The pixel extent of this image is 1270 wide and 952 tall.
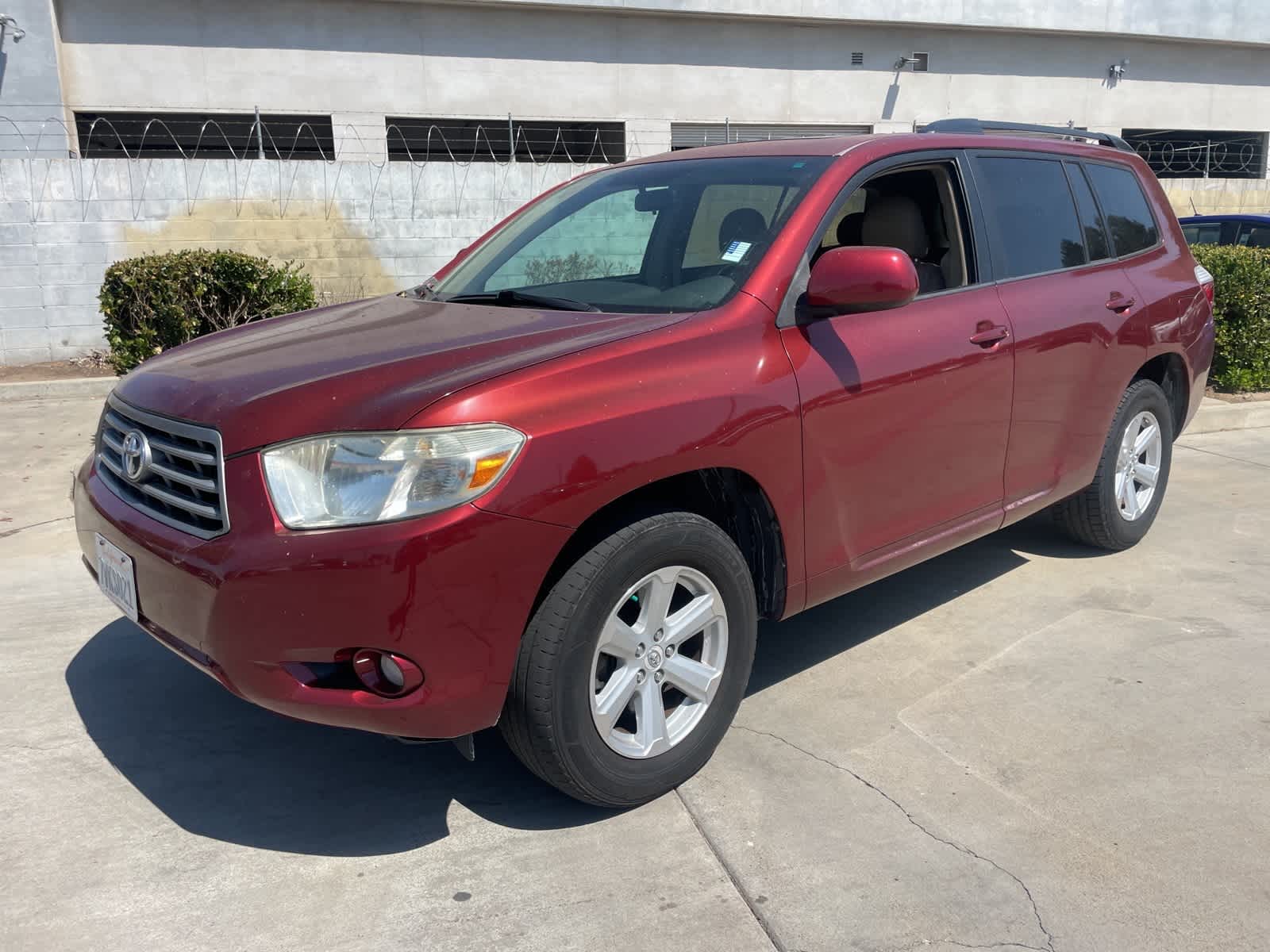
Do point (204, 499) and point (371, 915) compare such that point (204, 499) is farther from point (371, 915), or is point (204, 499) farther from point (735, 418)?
point (735, 418)

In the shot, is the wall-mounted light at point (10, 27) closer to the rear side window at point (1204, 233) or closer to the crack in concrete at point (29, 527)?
the crack in concrete at point (29, 527)

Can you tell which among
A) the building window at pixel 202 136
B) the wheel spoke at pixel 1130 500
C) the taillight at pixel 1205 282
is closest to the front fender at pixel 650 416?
the wheel spoke at pixel 1130 500

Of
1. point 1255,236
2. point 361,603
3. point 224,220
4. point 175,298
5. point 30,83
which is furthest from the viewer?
point 30,83

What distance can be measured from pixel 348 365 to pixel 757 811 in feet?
5.56

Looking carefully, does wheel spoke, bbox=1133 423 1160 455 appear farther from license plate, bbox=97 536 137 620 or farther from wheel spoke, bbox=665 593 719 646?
license plate, bbox=97 536 137 620

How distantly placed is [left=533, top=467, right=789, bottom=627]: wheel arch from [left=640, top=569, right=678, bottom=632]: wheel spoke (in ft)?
0.60

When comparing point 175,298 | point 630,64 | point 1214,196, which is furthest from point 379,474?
point 1214,196

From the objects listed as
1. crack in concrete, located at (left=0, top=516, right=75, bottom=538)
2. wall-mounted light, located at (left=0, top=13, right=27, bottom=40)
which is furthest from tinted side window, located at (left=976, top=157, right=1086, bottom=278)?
wall-mounted light, located at (left=0, top=13, right=27, bottom=40)

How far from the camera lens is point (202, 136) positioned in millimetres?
14320

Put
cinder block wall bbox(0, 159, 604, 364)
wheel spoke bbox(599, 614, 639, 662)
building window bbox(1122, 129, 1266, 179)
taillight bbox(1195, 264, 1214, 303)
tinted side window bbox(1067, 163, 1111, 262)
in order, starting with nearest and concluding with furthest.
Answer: wheel spoke bbox(599, 614, 639, 662) → tinted side window bbox(1067, 163, 1111, 262) → taillight bbox(1195, 264, 1214, 303) → cinder block wall bbox(0, 159, 604, 364) → building window bbox(1122, 129, 1266, 179)

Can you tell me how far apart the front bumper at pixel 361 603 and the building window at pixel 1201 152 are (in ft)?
66.5

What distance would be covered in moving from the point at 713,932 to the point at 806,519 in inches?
49.5

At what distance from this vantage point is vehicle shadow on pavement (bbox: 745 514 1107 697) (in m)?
4.21

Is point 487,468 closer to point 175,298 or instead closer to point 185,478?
point 185,478
